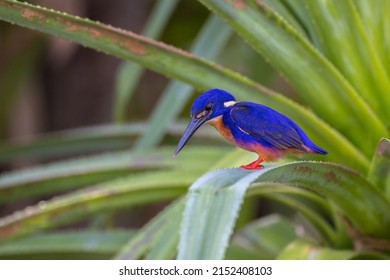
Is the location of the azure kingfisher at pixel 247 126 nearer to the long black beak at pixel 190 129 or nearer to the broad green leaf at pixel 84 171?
the long black beak at pixel 190 129

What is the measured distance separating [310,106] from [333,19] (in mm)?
64

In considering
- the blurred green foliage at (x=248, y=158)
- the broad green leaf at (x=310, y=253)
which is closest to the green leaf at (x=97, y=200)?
the blurred green foliage at (x=248, y=158)

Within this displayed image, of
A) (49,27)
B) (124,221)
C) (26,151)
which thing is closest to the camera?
(49,27)

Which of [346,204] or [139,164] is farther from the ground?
[139,164]

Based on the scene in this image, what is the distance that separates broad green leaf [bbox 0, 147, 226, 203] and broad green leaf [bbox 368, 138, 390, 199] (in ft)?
0.77

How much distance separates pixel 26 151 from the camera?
3.09 ft

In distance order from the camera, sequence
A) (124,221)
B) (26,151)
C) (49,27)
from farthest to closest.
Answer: (124,221) → (26,151) → (49,27)

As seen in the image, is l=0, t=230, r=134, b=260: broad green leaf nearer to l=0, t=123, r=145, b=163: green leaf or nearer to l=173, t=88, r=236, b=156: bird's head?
l=0, t=123, r=145, b=163: green leaf

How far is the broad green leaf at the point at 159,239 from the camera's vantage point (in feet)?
1.98

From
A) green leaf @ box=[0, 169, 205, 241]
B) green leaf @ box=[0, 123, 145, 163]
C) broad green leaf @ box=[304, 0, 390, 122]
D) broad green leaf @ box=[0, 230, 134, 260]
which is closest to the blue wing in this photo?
broad green leaf @ box=[304, 0, 390, 122]
